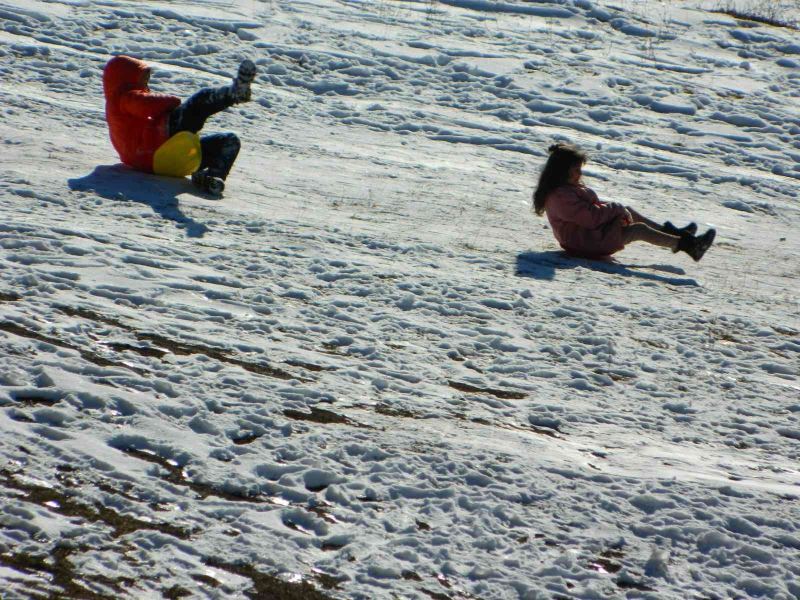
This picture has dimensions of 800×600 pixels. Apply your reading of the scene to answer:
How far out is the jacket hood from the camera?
7.07 m

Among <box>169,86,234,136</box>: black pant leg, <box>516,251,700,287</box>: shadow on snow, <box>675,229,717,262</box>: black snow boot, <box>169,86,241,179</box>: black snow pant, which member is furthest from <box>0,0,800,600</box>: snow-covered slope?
<box>169,86,234,136</box>: black pant leg

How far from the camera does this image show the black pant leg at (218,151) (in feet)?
24.0

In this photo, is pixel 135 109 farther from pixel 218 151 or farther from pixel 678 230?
pixel 678 230

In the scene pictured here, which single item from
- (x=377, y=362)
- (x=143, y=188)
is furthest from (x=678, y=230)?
(x=143, y=188)

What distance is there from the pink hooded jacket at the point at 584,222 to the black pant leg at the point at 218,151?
2401mm

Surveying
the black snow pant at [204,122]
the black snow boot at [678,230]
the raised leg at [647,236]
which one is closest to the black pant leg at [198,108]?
the black snow pant at [204,122]

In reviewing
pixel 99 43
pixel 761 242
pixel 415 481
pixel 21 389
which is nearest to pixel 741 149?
pixel 761 242

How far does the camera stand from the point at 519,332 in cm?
550

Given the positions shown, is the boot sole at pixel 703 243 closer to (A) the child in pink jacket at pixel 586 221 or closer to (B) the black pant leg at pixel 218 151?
(A) the child in pink jacket at pixel 586 221

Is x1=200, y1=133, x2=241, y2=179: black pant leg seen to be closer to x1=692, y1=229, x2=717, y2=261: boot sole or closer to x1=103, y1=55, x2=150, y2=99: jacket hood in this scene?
x1=103, y1=55, x2=150, y2=99: jacket hood

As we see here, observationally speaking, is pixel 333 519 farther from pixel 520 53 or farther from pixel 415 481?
pixel 520 53

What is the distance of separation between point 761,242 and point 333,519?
18.6 feet

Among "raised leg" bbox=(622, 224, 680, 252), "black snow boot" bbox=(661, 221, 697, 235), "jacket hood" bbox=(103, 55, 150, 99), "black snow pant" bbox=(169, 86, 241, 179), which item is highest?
"jacket hood" bbox=(103, 55, 150, 99)

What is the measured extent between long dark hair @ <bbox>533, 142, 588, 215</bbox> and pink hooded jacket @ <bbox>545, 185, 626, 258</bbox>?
7cm
